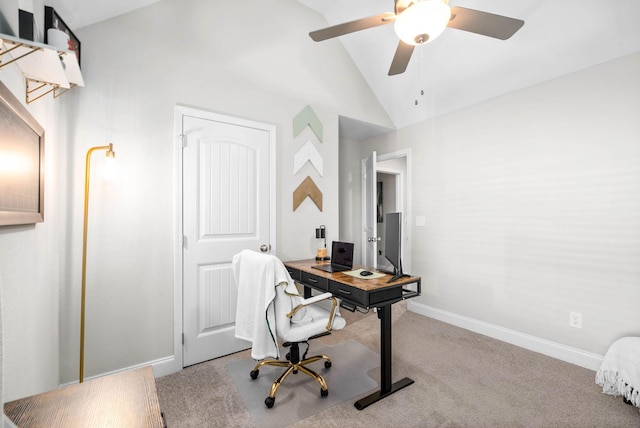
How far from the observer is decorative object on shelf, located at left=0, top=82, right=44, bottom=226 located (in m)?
0.95

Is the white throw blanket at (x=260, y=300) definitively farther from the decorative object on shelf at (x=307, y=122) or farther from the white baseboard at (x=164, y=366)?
the decorative object on shelf at (x=307, y=122)

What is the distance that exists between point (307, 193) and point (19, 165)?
237cm

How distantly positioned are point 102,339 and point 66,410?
157 cm

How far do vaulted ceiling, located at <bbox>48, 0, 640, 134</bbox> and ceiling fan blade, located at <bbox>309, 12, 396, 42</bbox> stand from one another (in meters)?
1.01

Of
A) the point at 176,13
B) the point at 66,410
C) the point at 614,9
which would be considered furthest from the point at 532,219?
the point at 176,13

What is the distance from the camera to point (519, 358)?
2625mm

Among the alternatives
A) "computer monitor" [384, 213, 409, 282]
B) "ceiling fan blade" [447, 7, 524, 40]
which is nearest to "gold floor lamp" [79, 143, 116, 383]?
"computer monitor" [384, 213, 409, 282]

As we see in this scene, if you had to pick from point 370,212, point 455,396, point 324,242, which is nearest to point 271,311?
point 455,396

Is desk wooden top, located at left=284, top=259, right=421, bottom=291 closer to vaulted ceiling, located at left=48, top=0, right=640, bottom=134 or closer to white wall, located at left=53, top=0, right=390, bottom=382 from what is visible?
white wall, located at left=53, top=0, right=390, bottom=382

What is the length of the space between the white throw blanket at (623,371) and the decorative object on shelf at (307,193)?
2707 millimetres

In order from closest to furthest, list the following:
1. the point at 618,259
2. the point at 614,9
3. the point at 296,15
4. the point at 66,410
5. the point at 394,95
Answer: the point at 66,410 → the point at 614,9 → the point at 618,259 → the point at 296,15 → the point at 394,95

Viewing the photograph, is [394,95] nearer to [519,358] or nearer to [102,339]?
[519,358]

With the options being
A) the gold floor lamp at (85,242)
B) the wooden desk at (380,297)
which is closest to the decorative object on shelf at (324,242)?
the wooden desk at (380,297)

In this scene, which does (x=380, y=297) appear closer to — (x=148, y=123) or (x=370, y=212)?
(x=370, y=212)
